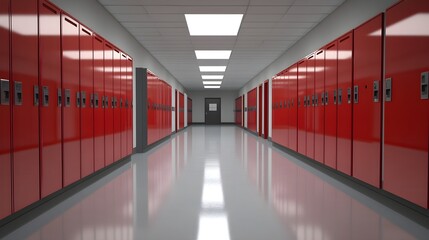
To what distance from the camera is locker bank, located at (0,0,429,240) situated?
9.43ft

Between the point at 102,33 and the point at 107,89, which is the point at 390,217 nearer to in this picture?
the point at 107,89

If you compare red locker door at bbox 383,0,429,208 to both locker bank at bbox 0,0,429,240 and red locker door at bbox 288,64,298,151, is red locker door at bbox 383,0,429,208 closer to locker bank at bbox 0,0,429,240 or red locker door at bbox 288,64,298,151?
locker bank at bbox 0,0,429,240

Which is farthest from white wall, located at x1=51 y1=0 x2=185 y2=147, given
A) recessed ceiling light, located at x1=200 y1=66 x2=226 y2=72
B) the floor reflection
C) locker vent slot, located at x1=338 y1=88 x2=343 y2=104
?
recessed ceiling light, located at x1=200 y1=66 x2=226 y2=72

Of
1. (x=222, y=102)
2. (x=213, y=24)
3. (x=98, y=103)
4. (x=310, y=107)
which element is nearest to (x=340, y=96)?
(x=310, y=107)

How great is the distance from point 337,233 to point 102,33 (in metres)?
5.29

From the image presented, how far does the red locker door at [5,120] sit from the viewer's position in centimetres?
267

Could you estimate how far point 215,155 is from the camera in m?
7.80

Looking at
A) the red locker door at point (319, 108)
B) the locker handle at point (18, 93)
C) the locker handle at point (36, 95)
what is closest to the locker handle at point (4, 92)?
the locker handle at point (18, 93)

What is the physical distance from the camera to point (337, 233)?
2711mm

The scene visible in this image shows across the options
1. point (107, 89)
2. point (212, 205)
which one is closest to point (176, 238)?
point (212, 205)

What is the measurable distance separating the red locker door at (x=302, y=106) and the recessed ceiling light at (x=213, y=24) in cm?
175

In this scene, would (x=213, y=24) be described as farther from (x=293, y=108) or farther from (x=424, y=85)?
(x=424, y=85)

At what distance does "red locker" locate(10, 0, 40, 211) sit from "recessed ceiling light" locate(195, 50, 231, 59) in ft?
24.8

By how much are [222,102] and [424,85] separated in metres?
26.4
